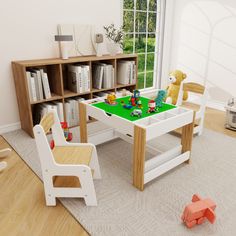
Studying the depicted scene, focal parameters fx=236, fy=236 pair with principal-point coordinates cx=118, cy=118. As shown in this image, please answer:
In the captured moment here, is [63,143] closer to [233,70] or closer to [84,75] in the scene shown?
[84,75]

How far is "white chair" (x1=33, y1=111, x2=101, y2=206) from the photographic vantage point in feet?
5.01

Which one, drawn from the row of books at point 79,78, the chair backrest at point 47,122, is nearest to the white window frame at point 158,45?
the row of books at point 79,78

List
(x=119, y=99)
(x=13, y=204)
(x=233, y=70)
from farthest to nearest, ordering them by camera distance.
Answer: (x=233, y=70), (x=119, y=99), (x=13, y=204)

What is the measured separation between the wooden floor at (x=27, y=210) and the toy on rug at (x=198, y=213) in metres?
0.65

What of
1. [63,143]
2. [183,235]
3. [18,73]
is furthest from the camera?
[18,73]

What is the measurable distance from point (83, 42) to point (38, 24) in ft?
1.94

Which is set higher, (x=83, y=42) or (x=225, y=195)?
(x=83, y=42)

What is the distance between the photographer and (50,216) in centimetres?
159

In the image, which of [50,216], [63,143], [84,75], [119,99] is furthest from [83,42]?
[50,216]

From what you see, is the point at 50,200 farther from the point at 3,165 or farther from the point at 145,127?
the point at 145,127

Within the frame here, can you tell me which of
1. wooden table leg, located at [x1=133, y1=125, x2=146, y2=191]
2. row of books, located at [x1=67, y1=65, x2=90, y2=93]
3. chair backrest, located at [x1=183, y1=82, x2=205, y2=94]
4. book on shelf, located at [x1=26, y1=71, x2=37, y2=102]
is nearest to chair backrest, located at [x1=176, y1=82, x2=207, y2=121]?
chair backrest, located at [x1=183, y1=82, x2=205, y2=94]

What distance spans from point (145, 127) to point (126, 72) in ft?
5.74

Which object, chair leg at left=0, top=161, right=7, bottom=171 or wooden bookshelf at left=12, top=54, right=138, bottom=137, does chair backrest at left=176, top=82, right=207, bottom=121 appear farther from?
chair leg at left=0, top=161, right=7, bottom=171

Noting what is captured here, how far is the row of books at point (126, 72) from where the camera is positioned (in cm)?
324
